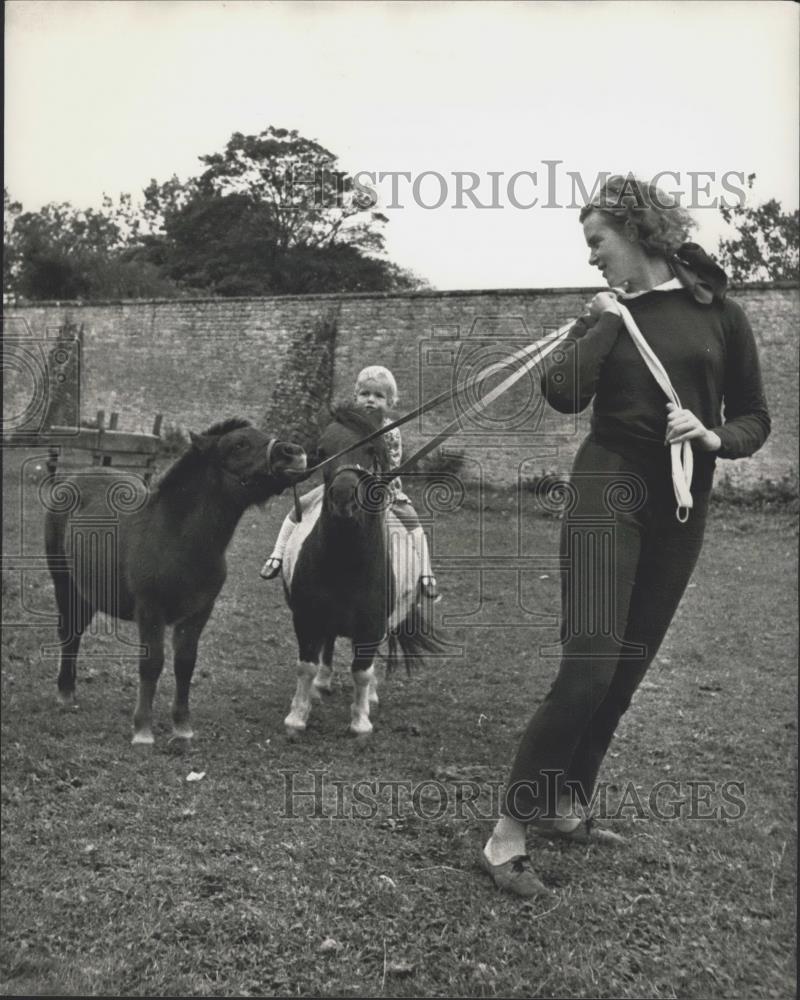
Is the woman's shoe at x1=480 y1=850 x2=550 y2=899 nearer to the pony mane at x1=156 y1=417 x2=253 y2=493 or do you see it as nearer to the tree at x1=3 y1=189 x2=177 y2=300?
the pony mane at x1=156 y1=417 x2=253 y2=493

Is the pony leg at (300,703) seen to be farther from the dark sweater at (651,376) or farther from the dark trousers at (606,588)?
the dark sweater at (651,376)

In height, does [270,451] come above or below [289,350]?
below

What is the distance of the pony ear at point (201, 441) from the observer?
3561 millimetres

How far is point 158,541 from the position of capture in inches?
157

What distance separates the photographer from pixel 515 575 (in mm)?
3129

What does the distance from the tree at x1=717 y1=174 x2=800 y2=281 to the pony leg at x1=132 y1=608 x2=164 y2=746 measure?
257cm

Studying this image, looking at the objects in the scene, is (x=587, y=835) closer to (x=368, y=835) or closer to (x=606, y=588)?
(x=368, y=835)

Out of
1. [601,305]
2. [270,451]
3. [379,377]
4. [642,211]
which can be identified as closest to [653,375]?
[601,305]

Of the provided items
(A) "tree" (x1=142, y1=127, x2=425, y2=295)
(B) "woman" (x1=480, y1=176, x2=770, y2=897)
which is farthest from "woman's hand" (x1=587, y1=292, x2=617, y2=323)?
(A) "tree" (x1=142, y1=127, x2=425, y2=295)

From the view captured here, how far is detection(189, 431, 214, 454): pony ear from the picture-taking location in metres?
3.56

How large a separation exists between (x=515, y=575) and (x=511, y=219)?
1129mm

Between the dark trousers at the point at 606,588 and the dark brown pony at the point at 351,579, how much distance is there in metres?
0.68

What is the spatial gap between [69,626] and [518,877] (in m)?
2.15

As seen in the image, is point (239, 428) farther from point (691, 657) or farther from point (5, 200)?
point (691, 657)
